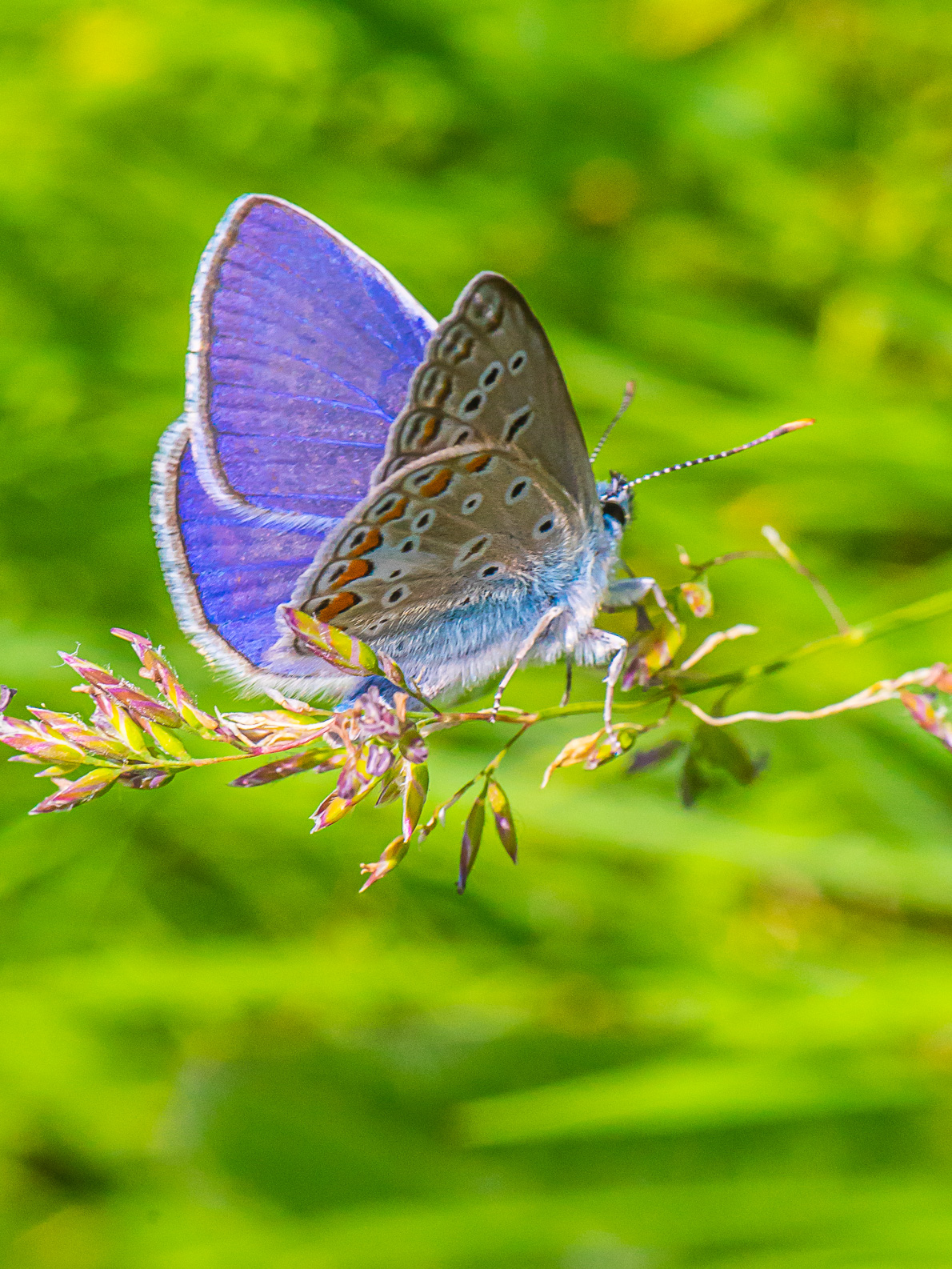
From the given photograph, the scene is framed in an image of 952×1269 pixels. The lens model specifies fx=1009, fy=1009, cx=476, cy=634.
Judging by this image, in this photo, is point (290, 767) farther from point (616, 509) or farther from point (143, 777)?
point (616, 509)

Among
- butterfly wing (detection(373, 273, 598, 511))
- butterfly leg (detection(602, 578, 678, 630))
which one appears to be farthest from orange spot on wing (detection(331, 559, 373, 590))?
butterfly leg (detection(602, 578, 678, 630))

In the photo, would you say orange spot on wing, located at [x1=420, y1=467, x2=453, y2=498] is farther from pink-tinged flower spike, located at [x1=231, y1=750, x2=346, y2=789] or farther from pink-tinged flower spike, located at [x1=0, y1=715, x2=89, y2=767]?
pink-tinged flower spike, located at [x1=0, y1=715, x2=89, y2=767]

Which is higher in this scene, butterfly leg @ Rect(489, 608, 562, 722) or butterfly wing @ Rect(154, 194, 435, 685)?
butterfly wing @ Rect(154, 194, 435, 685)

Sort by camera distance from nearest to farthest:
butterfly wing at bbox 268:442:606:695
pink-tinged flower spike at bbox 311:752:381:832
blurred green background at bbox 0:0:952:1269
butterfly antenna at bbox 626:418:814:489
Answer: pink-tinged flower spike at bbox 311:752:381:832 < butterfly antenna at bbox 626:418:814:489 < butterfly wing at bbox 268:442:606:695 < blurred green background at bbox 0:0:952:1269

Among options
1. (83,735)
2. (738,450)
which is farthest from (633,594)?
(83,735)

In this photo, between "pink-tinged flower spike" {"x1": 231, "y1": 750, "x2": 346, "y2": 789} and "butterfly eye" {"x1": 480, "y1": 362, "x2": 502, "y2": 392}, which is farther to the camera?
"butterfly eye" {"x1": 480, "y1": 362, "x2": 502, "y2": 392}

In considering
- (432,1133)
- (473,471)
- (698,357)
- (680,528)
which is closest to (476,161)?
(698,357)

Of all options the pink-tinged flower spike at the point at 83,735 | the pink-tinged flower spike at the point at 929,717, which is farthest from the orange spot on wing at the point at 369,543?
the pink-tinged flower spike at the point at 929,717
